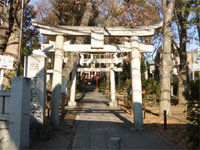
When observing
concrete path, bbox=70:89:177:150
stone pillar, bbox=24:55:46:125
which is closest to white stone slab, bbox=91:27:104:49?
stone pillar, bbox=24:55:46:125

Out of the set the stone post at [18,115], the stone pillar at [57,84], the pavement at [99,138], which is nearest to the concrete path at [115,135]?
the pavement at [99,138]

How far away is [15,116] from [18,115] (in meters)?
0.11

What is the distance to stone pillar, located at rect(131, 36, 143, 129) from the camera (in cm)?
827

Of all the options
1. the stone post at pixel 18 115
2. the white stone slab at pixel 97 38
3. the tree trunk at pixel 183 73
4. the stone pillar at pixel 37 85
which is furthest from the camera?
the tree trunk at pixel 183 73

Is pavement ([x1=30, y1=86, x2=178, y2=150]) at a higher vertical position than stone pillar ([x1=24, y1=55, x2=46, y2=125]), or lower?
lower

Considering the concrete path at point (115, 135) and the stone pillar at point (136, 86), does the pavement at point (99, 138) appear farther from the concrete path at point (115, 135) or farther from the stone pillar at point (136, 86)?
the stone pillar at point (136, 86)

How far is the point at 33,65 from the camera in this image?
24.5 feet

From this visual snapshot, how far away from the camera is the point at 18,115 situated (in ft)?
17.6

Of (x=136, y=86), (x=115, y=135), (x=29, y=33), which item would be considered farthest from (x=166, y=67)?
(x=29, y=33)

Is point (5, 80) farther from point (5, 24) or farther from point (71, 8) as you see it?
point (71, 8)

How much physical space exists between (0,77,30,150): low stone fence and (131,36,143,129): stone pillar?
4.40 m

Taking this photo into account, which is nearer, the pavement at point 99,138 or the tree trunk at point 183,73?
the pavement at point 99,138

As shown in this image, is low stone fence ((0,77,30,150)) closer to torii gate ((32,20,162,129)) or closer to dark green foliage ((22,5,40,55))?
torii gate ((32,20,162,129))

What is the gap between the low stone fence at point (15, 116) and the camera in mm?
5355
